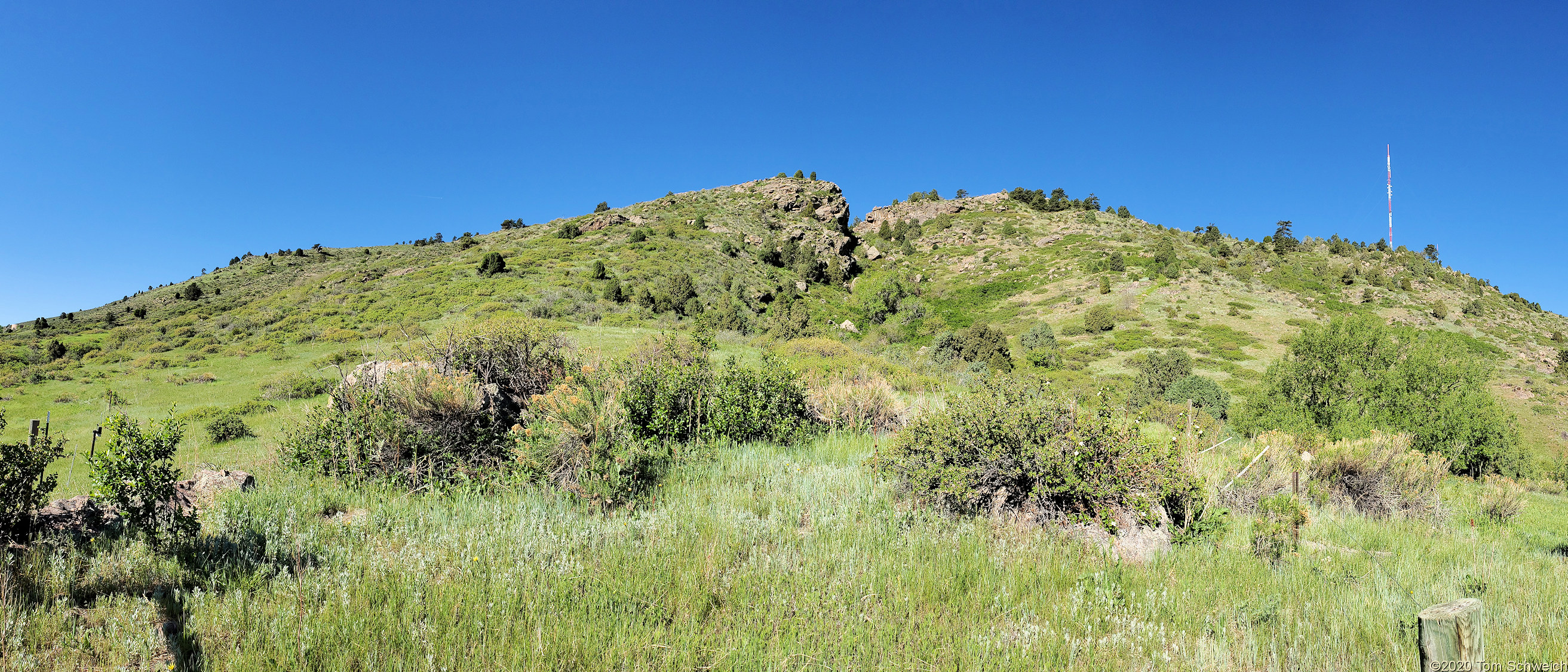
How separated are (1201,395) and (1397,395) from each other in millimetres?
8891

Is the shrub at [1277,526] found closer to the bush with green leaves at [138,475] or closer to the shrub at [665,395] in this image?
the shrub at [665,395]

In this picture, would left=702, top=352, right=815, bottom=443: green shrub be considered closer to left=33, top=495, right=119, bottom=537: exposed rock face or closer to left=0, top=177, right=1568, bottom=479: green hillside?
left=0, top=177, right=1568, bottom=479: green hillside

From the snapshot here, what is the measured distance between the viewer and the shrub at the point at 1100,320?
1475 inches

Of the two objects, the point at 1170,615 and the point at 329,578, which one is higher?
the point at 329,578

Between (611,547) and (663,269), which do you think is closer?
(611,547)

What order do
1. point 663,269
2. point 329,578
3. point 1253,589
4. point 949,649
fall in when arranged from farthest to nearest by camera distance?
point 663,269
point 1253,589
point 329,578
point 949,649

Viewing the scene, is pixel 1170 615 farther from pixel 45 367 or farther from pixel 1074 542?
pixel 45 367

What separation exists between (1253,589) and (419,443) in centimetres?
748

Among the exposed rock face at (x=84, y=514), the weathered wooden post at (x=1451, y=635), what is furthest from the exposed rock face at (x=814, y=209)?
the weathered wooden post at (x=1451, y=635)

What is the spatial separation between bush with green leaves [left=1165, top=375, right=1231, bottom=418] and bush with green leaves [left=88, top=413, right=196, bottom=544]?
79.9ft

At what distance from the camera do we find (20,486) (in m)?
3.53

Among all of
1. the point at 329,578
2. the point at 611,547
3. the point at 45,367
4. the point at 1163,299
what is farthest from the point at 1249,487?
the point at 1163,299

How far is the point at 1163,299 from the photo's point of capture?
4212 cm

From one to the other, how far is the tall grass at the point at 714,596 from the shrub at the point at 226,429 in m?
10.3
